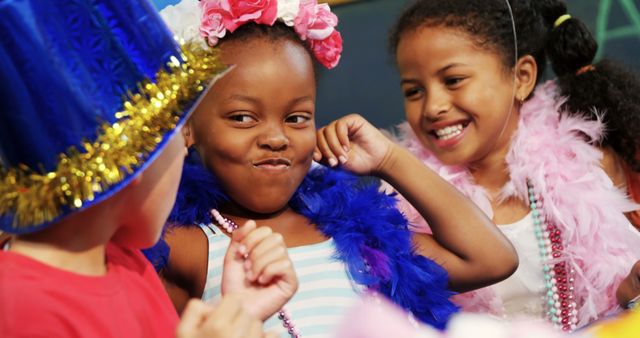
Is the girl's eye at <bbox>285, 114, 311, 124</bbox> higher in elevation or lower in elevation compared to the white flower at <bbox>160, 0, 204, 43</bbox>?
lower

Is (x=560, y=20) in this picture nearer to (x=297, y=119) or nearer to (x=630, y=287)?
(x=630, y=287)

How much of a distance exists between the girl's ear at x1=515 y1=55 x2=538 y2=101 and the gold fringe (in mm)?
1316

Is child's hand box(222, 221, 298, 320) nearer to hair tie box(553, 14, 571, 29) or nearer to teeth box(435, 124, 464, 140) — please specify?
teeth box(435, 124, 464, 140)

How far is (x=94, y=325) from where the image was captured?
768mm

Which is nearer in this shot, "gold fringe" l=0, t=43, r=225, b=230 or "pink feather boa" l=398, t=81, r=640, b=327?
"gold fringe" l=0, t=43, r=225, b=230

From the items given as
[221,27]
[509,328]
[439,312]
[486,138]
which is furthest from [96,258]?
[486,138]

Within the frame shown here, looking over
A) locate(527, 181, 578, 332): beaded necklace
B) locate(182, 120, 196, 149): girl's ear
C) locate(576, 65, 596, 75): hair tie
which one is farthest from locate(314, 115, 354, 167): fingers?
locate(576, 65, 596, 75): hair tie

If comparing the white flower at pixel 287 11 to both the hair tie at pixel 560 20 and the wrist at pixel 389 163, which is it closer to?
the wrist at pixel 389 163

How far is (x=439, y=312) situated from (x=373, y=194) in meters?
0.23

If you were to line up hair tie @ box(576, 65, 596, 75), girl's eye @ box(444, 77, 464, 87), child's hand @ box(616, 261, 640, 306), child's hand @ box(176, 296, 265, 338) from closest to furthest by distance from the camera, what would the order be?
child's hand @ box(176, 296, 265, 338), child's hand @ box(616, 261, 640, 306), girl's eye @ box(444, 77, 464, 87), hair tie @ box(576, 65, 596, 75)

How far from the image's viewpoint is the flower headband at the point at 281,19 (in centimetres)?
130

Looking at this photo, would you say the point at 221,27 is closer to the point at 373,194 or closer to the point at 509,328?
Answer: the point at 373,194

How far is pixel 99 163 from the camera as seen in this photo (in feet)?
2.51

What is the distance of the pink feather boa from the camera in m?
1.74
